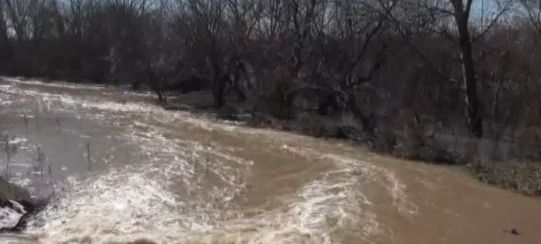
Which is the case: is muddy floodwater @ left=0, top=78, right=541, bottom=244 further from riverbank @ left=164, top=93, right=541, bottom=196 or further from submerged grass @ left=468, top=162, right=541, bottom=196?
riverbank @ left=164, top=93, right=541, bottom=196

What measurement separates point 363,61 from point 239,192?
1645cm

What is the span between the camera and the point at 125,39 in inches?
1933

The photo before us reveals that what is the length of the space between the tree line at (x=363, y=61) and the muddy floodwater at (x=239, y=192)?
4675 mm

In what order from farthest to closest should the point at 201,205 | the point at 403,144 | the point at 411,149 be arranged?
1. the point at 403,144
2. the point at 411,149
3. the point at 201,205

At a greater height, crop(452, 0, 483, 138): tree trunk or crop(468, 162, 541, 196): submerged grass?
crop(452, 0, 483, 138): tree trunk

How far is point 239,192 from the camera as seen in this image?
45.9 feet

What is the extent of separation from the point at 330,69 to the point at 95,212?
18453 mm

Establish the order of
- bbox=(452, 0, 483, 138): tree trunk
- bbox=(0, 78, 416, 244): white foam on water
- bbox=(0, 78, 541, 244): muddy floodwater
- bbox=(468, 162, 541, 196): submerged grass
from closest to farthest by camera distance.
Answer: bbox=(0, 78, 416, 244): white foam on water → bbox=(0, 78, 541, 244): muddy floodwater → bbox=(468, 162, 541, 196): submerged grass → bbox=(452, 0, 483, 138): tree trunk

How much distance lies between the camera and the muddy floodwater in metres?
11.0

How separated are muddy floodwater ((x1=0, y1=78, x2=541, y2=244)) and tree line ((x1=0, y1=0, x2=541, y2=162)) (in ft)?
15.3

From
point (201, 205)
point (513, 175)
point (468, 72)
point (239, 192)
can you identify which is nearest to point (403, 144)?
point (513, 175)

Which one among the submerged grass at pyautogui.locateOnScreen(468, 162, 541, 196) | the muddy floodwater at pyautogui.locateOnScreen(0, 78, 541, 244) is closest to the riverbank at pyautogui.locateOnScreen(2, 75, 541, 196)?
the submerged grass at pyautogui.locateOnScreen(468, 162, 541, 196)

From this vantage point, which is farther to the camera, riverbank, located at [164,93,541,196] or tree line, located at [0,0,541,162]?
tree line, located at [0,0,541,162]

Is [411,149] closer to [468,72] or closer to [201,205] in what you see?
[468,72]
